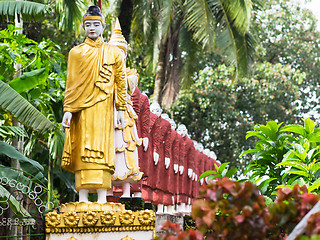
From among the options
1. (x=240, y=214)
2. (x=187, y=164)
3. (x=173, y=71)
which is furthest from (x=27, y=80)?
→ (x=173, y=71)

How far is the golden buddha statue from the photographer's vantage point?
500 cm

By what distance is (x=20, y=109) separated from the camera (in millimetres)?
7188

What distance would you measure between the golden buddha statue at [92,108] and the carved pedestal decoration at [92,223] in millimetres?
236

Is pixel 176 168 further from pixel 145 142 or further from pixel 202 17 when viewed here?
pixel 202 17

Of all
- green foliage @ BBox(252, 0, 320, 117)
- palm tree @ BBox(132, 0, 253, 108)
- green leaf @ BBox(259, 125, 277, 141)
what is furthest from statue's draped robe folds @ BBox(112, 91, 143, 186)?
green foliage @ BBox(252, 0, 320, 117)

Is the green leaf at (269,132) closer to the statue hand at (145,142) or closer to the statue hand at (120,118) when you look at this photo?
the statue hand at (120,118)

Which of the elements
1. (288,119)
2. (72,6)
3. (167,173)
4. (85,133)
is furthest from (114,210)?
(288,119)

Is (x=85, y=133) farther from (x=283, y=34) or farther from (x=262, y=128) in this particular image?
(x=283, y=34)

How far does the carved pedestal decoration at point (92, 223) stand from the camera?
15.4ft

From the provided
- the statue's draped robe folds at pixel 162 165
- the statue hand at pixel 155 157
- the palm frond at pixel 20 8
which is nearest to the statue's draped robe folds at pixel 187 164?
the statue's draped robe folds at pixel 162 165

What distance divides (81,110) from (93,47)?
2.26ft

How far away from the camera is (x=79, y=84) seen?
5168 mm

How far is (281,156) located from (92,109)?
6.12ft

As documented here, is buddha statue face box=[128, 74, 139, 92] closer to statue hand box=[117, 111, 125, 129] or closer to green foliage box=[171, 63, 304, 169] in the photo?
statue hand box=[117, 111, 125, 129]
